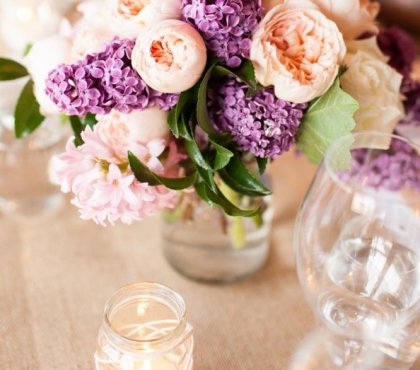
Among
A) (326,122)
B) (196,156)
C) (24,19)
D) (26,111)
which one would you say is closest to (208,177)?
(196,156)

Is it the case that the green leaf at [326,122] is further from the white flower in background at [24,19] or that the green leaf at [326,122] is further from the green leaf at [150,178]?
the white flower in background at [24,19]

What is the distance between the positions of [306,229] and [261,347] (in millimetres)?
161

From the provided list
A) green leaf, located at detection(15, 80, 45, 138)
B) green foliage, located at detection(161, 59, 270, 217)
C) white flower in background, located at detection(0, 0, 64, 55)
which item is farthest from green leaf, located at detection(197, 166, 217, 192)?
white flower in background, located at detection(0, 0, 64, 55)

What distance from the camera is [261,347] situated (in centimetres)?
69

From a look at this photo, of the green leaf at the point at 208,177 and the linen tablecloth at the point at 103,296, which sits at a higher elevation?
the green leaf at the point at 208,177

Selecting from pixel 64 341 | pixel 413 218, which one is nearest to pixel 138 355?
pixel 64 341

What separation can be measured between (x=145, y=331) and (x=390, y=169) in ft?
1.10

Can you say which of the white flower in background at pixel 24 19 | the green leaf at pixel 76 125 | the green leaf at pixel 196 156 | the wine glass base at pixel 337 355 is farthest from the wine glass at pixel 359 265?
the white flower in background at pixel 24 19

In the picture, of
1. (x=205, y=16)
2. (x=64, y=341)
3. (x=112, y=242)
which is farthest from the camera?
(x=112, y=242)

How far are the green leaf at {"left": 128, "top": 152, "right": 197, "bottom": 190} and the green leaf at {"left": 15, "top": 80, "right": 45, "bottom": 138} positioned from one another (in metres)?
0.17

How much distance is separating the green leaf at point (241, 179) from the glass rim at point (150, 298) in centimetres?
13

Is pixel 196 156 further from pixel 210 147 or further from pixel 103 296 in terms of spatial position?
pixel 103 296

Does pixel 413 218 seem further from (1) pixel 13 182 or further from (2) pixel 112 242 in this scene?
(1) pixel 13 182

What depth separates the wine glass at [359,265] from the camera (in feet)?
1.85
